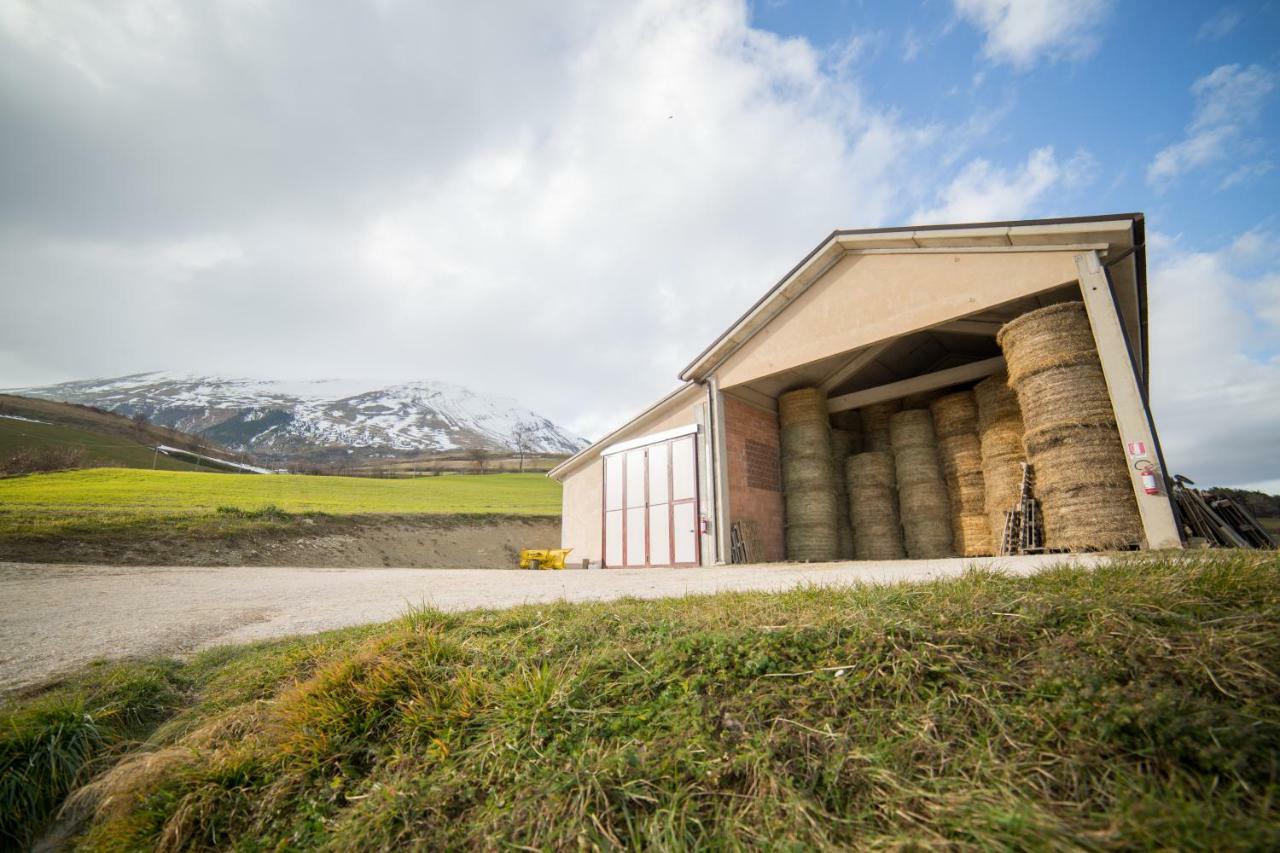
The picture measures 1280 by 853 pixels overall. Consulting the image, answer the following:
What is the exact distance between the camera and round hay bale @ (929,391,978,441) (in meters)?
11.9

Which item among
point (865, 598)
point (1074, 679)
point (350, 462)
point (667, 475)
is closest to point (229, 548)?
point (667, 475)

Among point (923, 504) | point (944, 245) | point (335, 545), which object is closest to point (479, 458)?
point (335, 545)

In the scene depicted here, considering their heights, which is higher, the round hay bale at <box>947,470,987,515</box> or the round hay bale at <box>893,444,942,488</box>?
the round hay bale at <box>893,444,942,488</box>

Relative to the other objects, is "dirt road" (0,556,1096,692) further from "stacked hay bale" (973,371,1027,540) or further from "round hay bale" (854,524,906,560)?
"round hay bale" (854,524,906,560)

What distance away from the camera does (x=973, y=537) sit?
11.4 metres

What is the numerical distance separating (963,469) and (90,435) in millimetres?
77856

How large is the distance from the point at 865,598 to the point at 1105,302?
7.32m

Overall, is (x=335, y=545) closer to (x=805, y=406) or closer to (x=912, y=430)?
(x=805, y=406)

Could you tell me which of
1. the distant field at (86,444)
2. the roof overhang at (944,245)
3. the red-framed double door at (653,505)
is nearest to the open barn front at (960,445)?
the roof overhang at (944,245)

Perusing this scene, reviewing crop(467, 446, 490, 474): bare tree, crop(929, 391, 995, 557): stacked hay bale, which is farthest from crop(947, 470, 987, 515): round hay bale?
crop(467, 446, 490, 474): bare tree

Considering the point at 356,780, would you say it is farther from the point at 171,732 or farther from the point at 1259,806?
the point at 1259,806

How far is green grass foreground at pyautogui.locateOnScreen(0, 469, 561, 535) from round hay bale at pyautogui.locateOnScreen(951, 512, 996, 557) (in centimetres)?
2254

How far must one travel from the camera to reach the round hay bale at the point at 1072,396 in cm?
805

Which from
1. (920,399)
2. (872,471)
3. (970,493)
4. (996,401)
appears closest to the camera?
(996,401)
